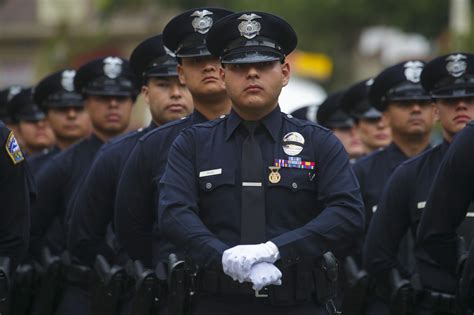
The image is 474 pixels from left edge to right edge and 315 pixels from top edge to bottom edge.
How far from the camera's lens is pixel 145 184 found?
848 centimetres

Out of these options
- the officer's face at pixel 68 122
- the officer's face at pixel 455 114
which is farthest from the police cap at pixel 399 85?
the officer's face at pixel 68 122

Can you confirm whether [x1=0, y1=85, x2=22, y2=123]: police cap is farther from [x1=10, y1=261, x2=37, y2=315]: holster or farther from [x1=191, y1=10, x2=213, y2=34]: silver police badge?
[x1=191, y1=10, x2=213, y2=34]: silver police badge

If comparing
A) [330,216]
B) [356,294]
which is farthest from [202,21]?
[356,294]

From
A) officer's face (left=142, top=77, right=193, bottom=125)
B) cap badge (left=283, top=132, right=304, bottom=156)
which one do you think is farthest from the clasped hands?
officer's face (left=142, top=77, right=193, bottom=125)

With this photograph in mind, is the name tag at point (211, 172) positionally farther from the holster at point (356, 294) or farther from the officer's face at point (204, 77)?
the holster at point (356, 294)

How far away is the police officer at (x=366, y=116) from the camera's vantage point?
12250 mm

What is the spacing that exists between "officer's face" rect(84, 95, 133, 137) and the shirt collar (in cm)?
370

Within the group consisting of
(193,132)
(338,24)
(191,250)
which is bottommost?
(191,250)

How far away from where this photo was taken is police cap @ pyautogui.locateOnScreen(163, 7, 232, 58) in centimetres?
853

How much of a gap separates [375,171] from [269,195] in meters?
3.90

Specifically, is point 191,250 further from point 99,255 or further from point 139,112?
point 139,112

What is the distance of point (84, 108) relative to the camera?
12.2m

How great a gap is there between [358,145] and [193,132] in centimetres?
588

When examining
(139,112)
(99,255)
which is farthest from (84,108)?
(139,112)
